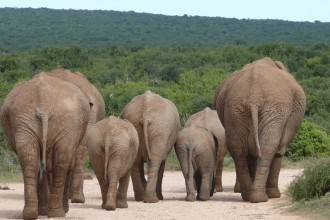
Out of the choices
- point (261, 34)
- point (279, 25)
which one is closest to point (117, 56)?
point (261, 34)

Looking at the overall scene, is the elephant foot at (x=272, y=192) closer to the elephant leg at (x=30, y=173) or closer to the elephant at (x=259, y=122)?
the elephant at (x=259, y=122)

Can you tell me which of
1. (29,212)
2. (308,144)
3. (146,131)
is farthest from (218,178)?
(308,144)

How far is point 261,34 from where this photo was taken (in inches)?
5876

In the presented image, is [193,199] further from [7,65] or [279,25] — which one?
[279,25]

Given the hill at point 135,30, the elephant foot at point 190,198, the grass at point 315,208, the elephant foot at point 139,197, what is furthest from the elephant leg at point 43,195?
the hill at point 135,30

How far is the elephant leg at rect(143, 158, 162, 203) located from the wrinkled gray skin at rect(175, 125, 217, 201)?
0.46 meters

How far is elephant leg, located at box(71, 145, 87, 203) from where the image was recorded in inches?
607

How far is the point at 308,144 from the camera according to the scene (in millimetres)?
24453

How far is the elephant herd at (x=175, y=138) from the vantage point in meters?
12.9

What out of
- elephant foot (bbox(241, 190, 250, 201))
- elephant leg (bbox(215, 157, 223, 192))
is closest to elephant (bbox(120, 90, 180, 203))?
elephant foot (bbox(241, 190, 250, 201))

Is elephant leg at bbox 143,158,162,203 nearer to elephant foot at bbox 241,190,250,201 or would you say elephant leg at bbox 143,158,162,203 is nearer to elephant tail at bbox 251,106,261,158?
elephant foot at bbox 241,190,250,201

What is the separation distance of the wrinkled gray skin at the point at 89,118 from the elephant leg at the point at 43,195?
2332 mm

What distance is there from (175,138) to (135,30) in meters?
141

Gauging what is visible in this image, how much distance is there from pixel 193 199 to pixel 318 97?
2042 centimetres
